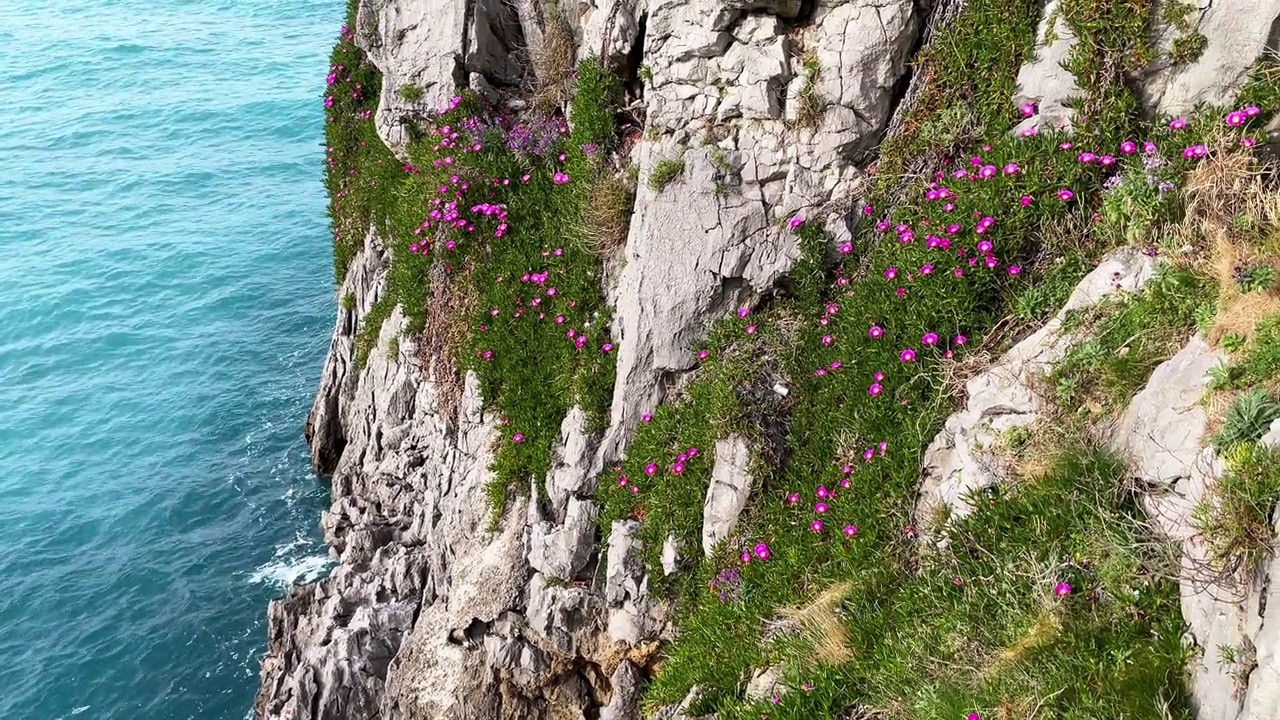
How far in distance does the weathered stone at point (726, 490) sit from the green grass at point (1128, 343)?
11.3 ft

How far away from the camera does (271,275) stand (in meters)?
31.0

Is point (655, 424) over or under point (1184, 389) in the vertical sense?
under

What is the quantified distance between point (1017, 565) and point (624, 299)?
608 centimetres

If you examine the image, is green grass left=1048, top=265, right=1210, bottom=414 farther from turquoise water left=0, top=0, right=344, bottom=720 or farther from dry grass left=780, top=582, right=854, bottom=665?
turquoise water left=0, top=0, right=344, bottom=720

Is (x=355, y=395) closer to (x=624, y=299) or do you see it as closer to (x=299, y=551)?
(x=299, y=551)

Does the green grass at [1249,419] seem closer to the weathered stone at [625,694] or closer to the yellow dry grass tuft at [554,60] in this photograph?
the weathered stone at [625,694]

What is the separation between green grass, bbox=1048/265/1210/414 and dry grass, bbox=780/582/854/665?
2696 millimetres

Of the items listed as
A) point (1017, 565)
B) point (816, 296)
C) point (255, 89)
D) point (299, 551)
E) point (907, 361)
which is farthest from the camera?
point (255, 89)

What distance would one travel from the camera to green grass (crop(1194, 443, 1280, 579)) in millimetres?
4918

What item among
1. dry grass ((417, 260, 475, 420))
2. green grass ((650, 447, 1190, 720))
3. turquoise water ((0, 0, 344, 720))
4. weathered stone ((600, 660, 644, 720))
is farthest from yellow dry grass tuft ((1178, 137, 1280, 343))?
turquoise water ((0, 0, 344, 720))

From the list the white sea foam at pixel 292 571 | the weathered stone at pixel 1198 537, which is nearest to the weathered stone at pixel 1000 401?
the weathered stone at pixel 1198 537

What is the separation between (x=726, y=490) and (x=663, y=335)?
88.3 inches

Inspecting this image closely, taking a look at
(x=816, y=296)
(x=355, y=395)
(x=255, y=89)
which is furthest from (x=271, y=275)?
(x=816, y=296)

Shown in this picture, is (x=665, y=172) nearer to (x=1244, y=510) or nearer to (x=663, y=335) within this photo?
(x=663, y=335)
